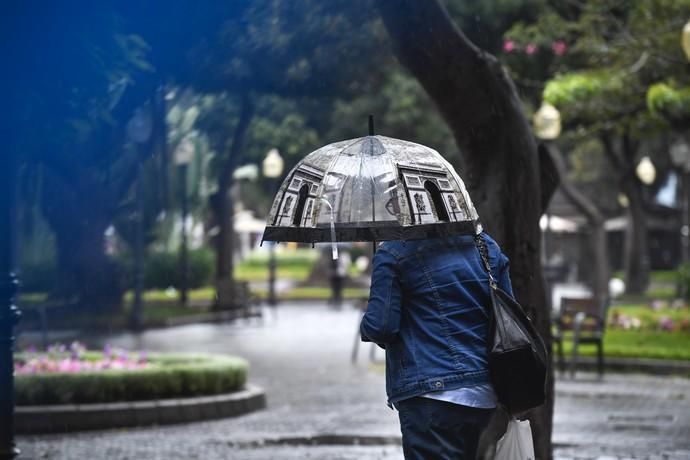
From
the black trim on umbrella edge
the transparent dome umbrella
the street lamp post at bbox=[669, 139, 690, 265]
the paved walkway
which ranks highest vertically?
the street lamp post at bbox=[669, 139, 690, 265]

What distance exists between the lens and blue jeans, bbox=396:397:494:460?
16.4 ft

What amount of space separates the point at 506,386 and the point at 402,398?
0.40 metres

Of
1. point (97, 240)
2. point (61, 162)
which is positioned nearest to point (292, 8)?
point (61, 162)

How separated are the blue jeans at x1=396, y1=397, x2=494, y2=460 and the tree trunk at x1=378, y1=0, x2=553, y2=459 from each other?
9.78ft

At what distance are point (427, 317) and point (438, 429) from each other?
44 cm

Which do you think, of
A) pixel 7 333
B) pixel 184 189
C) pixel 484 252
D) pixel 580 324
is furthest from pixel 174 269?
pixel 484 252

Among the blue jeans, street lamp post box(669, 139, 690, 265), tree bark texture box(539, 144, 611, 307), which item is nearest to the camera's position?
the blue jeans

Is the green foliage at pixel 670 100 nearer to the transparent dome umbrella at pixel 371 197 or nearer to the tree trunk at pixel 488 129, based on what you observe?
the tree trunk at pixel 488 129

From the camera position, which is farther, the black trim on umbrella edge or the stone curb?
the stone curb

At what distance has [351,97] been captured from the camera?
105ft

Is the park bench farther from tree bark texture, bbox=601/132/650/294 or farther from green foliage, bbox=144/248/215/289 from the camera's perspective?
green foliage, bbox=144/248/215/289

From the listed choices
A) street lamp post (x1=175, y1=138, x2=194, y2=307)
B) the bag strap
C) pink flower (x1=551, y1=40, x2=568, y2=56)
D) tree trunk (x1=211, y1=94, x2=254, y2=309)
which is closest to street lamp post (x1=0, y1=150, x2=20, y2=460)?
the bag strap

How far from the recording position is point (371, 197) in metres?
5.50

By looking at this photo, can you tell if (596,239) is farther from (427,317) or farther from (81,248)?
Result: (427,317)
